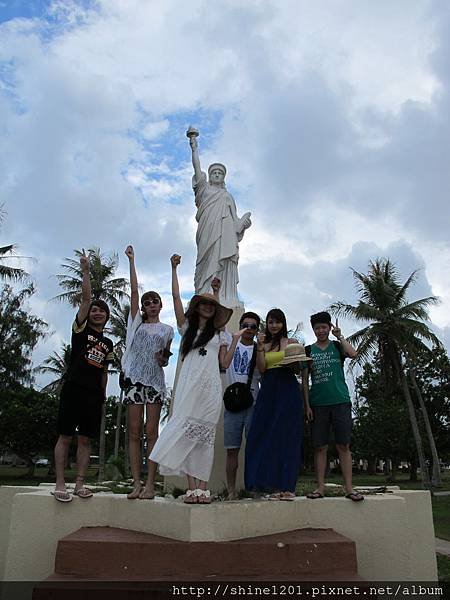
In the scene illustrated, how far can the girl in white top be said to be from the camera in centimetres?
418

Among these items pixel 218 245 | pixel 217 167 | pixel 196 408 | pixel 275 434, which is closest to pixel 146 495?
pixel 196 408

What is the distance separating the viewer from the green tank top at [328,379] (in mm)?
4195

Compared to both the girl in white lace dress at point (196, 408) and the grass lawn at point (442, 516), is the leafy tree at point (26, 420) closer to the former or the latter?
the grass lawn at point (442, 516)

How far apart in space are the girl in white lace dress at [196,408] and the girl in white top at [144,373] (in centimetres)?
32

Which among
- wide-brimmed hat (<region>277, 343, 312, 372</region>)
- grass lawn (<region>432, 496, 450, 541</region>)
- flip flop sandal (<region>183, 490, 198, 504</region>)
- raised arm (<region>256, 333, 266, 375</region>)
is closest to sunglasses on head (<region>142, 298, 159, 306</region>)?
raised arm (<region>256, 333, 266, 375</region>)

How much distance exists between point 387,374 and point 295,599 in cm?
1736

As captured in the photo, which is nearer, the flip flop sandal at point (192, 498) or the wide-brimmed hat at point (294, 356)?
the flip flop sandal at point (192, 498)

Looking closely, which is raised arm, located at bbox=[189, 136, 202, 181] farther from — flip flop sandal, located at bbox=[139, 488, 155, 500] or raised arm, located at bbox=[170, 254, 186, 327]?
flip flop sandal, located at bbox=[139, 488, 155, 500]

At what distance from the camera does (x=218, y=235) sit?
7168 mm

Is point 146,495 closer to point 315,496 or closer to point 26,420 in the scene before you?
point 315,496

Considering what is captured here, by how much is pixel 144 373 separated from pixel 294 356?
50.4 inches

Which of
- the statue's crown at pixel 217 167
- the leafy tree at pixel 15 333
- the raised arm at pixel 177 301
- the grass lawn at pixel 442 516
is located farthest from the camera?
the leafy tree at pixel 15 333

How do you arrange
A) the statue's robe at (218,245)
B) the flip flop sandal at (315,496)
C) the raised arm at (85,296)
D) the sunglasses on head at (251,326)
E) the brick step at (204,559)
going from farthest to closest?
the statue's robe at (218,245), the sunglasses on head at (251,326), the raised arm at (85,296), the flip flop sandal at (315,496), the brick step at (204,559)

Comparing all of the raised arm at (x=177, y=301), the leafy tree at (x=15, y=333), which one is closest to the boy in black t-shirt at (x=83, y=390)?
the raised arm at (x=177, y=301)
